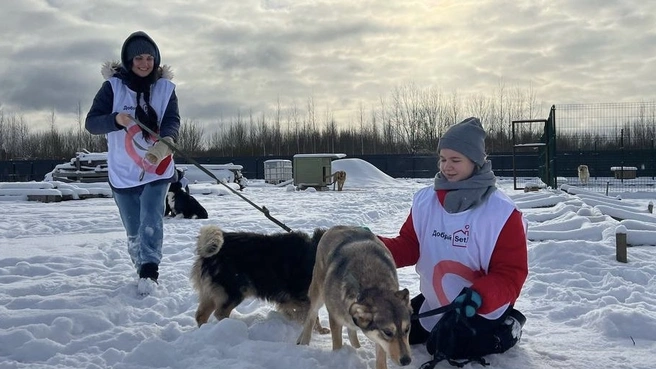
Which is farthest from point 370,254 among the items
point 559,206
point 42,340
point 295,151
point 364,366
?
point 295,151

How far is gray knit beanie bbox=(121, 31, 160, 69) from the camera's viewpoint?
15.5ft

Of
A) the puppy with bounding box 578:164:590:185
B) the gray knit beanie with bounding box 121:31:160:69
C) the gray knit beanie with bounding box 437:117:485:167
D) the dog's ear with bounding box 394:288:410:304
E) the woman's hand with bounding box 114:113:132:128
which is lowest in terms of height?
the puppy with bounding box 578:164:590:185

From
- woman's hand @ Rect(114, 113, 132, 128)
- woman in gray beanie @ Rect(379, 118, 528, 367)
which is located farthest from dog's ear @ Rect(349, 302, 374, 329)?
woman's hand @ Rect(114, 113, 132, 128)

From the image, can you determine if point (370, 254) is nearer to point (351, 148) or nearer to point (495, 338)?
point (495, 338)

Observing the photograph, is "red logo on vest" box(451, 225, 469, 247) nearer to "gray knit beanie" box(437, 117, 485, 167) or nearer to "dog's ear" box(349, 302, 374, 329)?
"gray knit beanie" box(437, 117, 485, 167)

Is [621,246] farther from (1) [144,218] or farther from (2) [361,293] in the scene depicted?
(1) [144,218]

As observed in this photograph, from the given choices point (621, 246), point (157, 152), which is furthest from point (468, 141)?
point (621, 246)

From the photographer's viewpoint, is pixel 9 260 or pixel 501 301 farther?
pixel 9 260

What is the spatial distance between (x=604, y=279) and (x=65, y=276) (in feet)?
17.4

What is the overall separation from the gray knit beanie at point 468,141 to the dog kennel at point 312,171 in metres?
22.7

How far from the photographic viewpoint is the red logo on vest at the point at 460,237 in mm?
3547

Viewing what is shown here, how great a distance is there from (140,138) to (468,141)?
9.41 ft

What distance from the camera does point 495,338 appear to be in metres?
3.51

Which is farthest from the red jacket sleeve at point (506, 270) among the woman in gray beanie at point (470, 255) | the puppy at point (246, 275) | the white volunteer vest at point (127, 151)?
the white volunteer vest at point (127, 151)
